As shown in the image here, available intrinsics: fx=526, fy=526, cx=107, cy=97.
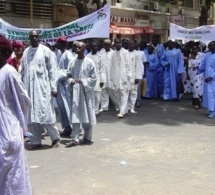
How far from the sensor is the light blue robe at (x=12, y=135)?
4094mm

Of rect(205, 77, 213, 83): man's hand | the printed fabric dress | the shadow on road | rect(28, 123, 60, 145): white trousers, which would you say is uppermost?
rect(205, 77, 213, 83): man's hand

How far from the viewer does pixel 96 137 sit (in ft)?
30.4

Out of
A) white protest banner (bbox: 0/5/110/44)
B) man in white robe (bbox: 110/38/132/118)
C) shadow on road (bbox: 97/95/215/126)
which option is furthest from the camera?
man in white robe (bbox: 110/38/132/118)

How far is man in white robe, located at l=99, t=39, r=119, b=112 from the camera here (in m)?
12.2

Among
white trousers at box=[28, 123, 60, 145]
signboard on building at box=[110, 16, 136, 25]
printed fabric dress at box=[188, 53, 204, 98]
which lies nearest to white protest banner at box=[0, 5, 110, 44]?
white trousers at box=[28, 123, 60, 145]

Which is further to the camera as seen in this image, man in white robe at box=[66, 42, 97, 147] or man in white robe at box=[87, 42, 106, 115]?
man in white robe at box=[87, 42, 106, 115]

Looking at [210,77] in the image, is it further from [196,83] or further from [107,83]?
[107,83]

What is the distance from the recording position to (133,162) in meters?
7.27

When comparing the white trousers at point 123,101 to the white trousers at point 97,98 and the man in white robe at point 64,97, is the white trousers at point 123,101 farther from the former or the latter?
the man in white robe at point 64,97

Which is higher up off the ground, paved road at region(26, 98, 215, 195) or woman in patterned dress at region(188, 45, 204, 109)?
woman in patterned dress at region(188, 45, 204, 109)

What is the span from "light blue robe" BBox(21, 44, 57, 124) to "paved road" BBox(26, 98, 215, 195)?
56 cm

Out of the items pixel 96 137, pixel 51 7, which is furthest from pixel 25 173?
pixel 51 7

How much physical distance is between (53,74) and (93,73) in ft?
2.35

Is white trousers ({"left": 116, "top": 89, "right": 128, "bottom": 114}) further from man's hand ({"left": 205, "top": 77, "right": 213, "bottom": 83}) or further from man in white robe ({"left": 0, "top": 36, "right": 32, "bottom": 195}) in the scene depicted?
man in white robe ({"left": 0, "top": 36, "right": 32, "bottom": 195})
